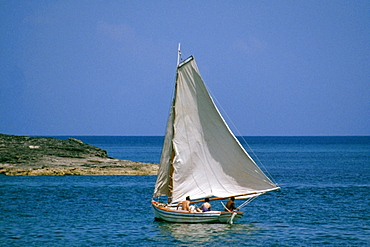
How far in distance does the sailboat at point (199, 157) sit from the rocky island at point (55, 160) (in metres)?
35.5

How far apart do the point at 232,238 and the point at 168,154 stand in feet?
23.9

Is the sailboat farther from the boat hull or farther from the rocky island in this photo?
the rocky island

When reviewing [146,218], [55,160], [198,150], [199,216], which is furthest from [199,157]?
[55,160]

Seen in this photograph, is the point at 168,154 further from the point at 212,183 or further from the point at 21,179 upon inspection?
the point at 21,179

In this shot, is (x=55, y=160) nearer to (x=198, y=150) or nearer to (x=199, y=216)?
(x=198, y=150)

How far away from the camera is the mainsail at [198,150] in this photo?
36469 mm

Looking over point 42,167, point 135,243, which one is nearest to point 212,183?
point 135,243

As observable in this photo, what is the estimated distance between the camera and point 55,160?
250 feet

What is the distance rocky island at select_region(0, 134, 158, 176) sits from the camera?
7094 cm

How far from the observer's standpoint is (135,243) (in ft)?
107

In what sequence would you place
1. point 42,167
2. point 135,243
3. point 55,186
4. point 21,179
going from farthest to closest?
1. point 42,167
2. point 21,179
3. point 55,186
4. point 135,243

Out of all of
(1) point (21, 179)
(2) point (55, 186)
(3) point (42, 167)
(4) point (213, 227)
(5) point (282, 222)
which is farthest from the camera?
(3) point (42, 167)

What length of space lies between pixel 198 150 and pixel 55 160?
1696 inches

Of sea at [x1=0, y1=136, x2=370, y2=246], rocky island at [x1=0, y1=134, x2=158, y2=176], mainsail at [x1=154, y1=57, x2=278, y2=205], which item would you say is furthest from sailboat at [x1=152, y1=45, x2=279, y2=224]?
rocky island at [x1=0, y1=134, x2=158, y2=176]
